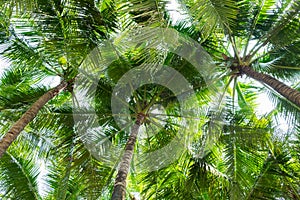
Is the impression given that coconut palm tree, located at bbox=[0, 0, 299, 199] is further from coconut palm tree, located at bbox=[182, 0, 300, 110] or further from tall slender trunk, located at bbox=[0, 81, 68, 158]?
tall slender trunk, located at bbox=[0, 81, 68, 158]

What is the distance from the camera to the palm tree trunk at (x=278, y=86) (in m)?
4.90

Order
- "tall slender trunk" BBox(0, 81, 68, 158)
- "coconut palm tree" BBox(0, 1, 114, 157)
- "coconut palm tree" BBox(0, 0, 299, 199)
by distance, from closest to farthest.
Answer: "tall slender trunk" BBox(0, 81, 68, 158) < "coconut palm tree" BBox(0, 1, 114, 157) < "coconut palm tree" BBox(0, 0, 299, 199)

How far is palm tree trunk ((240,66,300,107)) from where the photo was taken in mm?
4902

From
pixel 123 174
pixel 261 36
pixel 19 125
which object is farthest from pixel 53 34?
pixel 261 36

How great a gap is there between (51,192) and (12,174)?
0.90m

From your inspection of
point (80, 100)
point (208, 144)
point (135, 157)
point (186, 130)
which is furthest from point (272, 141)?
point (80, 100)

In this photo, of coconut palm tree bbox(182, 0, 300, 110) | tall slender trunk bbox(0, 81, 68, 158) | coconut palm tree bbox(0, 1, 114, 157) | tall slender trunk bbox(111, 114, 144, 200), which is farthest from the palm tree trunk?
tall slender trunk bbox(0, 81, 68, 158)

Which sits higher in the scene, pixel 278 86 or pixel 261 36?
pixel 261 36

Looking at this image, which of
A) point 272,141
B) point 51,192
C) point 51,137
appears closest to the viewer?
point 272,141

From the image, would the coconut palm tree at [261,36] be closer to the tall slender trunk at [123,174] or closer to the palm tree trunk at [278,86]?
the palm tree trunk at [278,86]

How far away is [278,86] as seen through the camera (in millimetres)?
5289

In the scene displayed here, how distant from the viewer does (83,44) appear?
583 cm

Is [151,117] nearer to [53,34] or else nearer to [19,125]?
[53,34]

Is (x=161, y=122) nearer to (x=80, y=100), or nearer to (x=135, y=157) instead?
(x=135, y=157)
